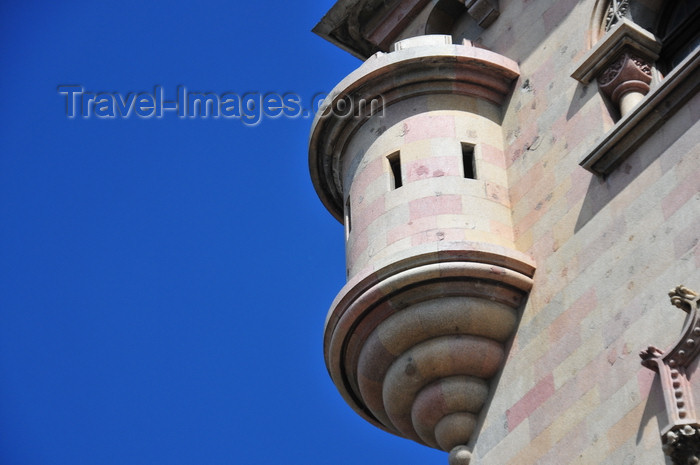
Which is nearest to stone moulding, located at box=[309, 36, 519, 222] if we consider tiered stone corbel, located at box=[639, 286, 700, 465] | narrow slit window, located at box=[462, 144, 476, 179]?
narrow slit window, located at box=[462, 144, 476, 179]

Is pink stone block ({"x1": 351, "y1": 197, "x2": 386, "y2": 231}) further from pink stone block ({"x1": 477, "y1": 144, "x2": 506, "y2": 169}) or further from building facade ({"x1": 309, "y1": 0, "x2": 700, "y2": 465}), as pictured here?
pink stone block ({"x1": 477, "y1": 144, "x2": 506, "y2": 169})

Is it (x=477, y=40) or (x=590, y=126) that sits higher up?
(x=477, y=40)

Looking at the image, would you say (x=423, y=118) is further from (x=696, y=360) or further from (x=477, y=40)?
(x=696, y=360)

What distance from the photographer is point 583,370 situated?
1730cm

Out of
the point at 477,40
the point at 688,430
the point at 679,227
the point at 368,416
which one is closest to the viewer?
the point at 688,430

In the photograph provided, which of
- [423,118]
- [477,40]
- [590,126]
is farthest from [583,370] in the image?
[477,40]

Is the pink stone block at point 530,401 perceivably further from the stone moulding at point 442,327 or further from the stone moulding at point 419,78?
the stone moulding at point 419,78

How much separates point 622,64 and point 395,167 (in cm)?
325

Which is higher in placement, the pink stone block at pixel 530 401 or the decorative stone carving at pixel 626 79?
the decorative stone carving at pixel 626 79

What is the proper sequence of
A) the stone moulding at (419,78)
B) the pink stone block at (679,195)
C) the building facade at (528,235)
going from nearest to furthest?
the building facade at (528,235), the pink stone block at (679,195), the stone moulding at (419,78)

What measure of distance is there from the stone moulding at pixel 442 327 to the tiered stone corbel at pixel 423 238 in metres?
0.01

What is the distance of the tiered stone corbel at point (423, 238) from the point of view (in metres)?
18.9

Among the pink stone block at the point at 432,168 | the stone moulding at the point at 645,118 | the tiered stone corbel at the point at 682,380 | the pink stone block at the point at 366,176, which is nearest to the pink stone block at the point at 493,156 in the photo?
the pink stone block at the point at 432,168

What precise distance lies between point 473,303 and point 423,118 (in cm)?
330
